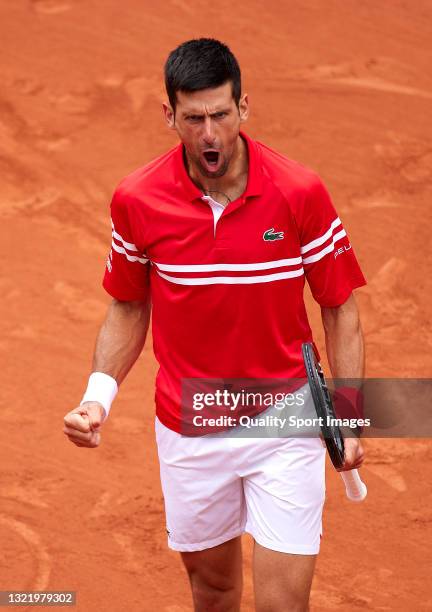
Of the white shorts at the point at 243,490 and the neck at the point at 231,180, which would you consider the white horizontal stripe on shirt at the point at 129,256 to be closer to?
the neck at the point at 231,180

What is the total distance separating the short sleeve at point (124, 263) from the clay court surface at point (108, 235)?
6.42 feet

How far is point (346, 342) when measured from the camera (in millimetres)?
4797

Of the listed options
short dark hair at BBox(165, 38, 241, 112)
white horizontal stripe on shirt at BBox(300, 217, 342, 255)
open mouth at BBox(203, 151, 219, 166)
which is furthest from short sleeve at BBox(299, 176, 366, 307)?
short dark hair at BBox(165, 38, 241, 112)

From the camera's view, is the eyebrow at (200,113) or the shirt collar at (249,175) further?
the shirt collar at (249,175)

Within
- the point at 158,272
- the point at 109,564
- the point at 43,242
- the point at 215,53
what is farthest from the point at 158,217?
the point at 43,242

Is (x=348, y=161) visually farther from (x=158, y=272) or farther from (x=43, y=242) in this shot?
(x=158, y=272)

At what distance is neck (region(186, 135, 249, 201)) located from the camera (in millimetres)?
4703

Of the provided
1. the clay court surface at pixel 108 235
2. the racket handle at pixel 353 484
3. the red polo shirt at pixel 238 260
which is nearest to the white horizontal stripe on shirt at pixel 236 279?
the red polo shirt at pixel 238 260

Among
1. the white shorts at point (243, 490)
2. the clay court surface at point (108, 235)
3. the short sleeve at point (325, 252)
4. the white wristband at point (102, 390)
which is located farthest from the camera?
the clay court surface at point (108, 235)

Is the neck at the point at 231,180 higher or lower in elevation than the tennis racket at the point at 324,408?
higher

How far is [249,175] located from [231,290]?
434mm

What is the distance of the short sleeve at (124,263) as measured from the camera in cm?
479

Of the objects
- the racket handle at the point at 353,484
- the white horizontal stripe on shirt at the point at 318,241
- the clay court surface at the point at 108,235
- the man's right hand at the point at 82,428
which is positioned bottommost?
the clay court surface at the point at 108,235

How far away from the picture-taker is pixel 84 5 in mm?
12797
